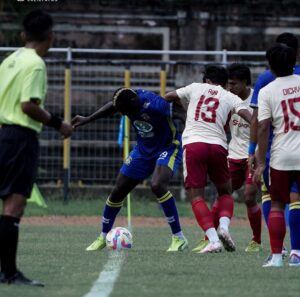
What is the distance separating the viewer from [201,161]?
43.9ft

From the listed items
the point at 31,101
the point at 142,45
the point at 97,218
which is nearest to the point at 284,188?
the point at 31,101

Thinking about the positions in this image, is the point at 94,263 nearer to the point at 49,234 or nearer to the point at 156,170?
the point at 156,170

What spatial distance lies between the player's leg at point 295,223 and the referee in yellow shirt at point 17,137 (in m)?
2.47

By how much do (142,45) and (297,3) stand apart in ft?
12.0

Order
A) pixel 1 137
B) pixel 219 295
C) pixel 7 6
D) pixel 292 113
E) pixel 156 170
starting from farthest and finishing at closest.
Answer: pixel 7 6, pixel 156 170, pixel 292 113, pixel 1 137, pixel 219 295

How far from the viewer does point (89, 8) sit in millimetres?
28094

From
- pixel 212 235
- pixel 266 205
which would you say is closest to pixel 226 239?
pixel 212 235

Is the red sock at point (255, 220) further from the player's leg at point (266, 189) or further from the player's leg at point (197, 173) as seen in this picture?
the player's leg at point (266, 189)

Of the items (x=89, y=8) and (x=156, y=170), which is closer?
(x=156, y=170)

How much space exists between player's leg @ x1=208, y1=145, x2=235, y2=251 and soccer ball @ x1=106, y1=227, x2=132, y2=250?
102 centimetres

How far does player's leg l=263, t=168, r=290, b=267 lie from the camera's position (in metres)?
11.0

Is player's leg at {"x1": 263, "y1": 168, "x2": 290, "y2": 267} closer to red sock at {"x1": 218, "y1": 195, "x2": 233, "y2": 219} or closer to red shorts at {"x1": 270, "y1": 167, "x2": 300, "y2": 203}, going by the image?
red shorts at {"x1": 270, "y1": 167, "x2": 300, "y2": 203}

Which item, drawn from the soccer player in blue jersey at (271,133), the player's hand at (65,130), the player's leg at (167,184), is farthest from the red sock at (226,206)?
the player's hand at (65,130)

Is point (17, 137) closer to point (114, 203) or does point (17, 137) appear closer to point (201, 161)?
point (201, 161)
